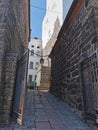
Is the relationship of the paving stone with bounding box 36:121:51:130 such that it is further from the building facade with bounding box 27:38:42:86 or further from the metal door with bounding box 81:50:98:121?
the building facade with bounding box 27:38:42:86

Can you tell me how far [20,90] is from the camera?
360 centimetres

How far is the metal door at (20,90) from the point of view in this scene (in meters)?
3.35

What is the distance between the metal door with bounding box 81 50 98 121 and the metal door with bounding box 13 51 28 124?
58.5 inches

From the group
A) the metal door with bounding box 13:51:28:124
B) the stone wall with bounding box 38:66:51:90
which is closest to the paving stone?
the metal door with bounding box 13:51:28:124

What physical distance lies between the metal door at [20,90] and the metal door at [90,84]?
148 centimetres

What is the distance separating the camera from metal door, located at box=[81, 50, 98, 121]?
10.7ft

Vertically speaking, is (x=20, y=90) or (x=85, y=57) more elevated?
(x=85, y=57)

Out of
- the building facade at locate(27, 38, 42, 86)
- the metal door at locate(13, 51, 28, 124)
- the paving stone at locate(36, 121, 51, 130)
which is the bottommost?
the paving stone at locate(36, 121, 51, 130)

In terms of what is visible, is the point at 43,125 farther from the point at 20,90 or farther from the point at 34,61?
the point at 34,61

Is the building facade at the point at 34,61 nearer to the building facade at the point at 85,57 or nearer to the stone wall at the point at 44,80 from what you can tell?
the stone wall at the point at 44,80

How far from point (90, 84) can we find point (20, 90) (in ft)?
5.47

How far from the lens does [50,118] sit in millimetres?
3938

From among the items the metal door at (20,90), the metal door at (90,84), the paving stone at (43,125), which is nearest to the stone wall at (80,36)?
the metal door at (90,84)

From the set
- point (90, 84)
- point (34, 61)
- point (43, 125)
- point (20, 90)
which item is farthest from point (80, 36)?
point (34, 61)
